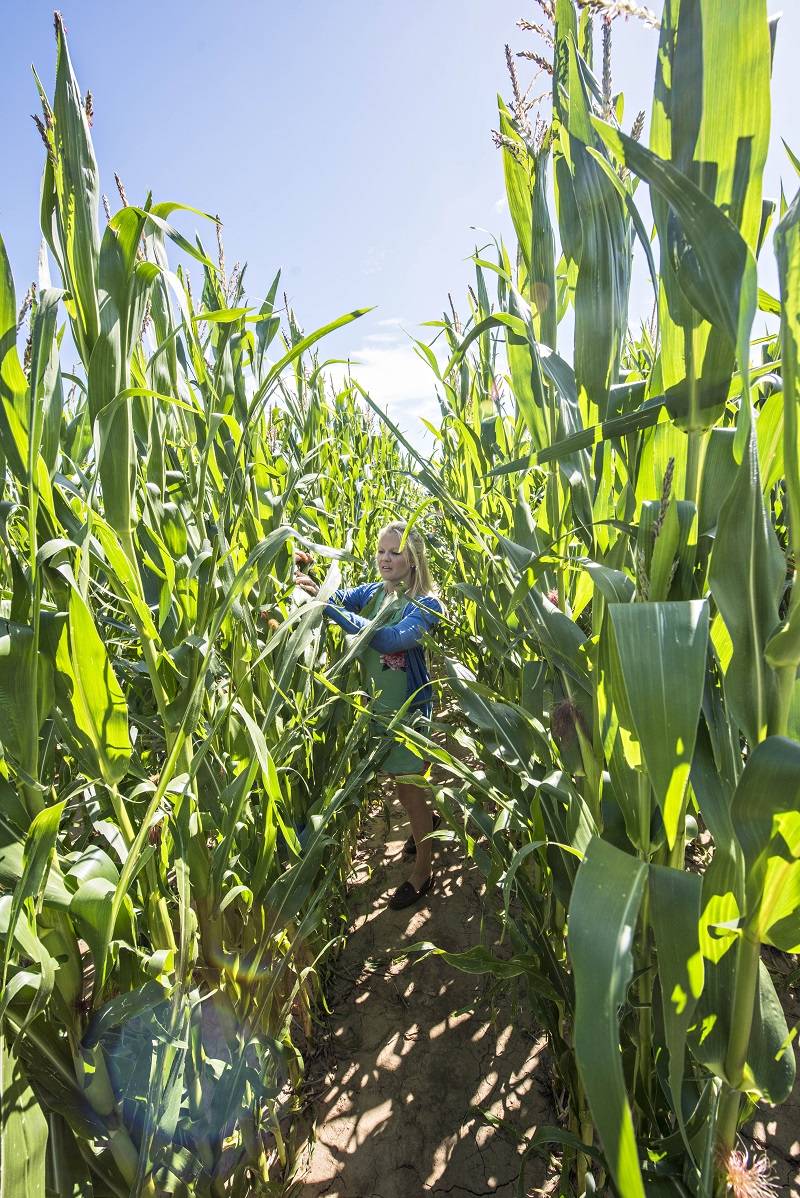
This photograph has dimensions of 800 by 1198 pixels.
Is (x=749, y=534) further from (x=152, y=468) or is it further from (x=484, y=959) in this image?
(x=152, y=468)

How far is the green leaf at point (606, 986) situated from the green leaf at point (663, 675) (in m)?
0.07

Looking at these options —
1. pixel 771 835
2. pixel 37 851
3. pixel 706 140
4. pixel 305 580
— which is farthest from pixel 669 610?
pixel 305 580

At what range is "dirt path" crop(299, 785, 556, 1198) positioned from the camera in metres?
1.02

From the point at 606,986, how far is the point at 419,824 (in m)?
1.51

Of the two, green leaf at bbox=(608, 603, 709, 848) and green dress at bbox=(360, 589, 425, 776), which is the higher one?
green leaf at bbox=(608, 603, 709, 848)

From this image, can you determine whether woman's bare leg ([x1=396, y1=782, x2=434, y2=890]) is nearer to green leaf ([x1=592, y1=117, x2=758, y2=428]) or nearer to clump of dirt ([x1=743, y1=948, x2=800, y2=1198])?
clump of dirt ([x1=743, y1=948, x2=800, y2=1198])

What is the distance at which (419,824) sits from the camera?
1762 millimetres

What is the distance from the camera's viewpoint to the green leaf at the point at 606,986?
1.01 feet

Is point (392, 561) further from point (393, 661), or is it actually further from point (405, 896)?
point (405, 896)

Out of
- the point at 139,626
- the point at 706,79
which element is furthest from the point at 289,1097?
the point at 706,79

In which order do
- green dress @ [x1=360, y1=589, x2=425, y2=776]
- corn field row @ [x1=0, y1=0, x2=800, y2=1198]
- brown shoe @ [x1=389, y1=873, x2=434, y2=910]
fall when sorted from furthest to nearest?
green dress @ [x1=360, y1=589, x2=425, y2=776] → brown shoe @ [x1=389, y1=873, x2=434, y2=910] → corn field row @ [x1=0, y1=0, x2=800, y2=1198]

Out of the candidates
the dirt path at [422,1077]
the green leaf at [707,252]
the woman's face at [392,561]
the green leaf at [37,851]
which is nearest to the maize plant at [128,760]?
the green leaf at [37,851]

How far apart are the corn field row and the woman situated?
2.28 feet

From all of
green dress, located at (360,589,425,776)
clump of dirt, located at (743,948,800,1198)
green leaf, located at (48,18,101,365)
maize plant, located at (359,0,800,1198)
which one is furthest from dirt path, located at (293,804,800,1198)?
green leaf, located at (48,18,101,365)
